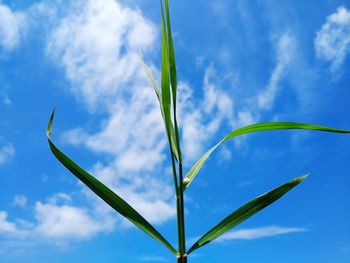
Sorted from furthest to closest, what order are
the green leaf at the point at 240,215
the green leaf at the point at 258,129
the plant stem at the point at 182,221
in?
the green leaf at the point at 258,129 → the green leaf at the point at 240,215 → the plant stem at the point at 182,221

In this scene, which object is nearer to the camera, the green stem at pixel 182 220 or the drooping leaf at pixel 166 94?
the green stem at pixel 182 220

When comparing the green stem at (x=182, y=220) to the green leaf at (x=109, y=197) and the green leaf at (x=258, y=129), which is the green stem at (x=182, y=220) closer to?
the green leaf at (x=109, y=197)

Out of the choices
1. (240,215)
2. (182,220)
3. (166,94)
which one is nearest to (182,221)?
(182,220)

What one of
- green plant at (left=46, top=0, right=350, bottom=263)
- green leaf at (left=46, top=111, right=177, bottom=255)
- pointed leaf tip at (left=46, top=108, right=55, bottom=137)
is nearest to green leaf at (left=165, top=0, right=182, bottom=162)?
green plant at (left=46, top=0, right=350, bottom=263)

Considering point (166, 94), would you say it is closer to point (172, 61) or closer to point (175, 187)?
point (172, 61)

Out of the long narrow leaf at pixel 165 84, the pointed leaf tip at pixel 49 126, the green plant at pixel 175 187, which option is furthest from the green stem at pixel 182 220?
the pointed leaf tip at pixel 49 126

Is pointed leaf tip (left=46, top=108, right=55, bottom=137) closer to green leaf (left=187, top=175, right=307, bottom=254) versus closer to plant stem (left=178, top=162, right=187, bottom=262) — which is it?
plant stem (left=178, top=162, right=187, bottom=262)
